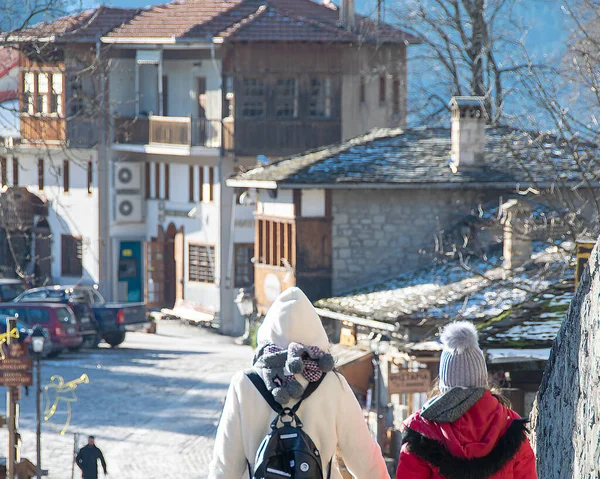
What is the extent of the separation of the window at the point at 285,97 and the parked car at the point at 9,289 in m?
8.33

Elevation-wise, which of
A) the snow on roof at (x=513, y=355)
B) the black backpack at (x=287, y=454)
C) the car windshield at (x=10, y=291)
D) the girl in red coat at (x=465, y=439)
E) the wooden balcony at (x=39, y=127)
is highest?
the wooden balcony at (x=39, y=127)

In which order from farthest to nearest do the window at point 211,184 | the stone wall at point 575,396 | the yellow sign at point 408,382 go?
the window at point 211,184 < the yellow sign at point 408,382 < the stone wall at point 575,396

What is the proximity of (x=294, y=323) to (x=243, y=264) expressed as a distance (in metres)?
33.5

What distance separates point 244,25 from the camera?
→ 125ft

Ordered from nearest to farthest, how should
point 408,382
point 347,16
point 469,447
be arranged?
point 469,447, point 408,382, point 347,16

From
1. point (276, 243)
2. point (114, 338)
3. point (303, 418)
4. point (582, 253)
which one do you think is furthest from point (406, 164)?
point (303, 418)

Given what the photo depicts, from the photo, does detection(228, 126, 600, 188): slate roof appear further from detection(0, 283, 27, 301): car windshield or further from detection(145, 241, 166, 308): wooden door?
detection(145, 241, 166, 308): wooden door

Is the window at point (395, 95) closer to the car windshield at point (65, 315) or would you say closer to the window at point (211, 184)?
the window at point (211, 184)

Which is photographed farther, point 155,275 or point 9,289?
point 155,275

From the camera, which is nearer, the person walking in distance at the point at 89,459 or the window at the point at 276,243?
the person walking in distance at the point at 89,459

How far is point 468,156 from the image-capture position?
25281 millimetres

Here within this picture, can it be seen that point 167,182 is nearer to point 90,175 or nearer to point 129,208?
point 129,208

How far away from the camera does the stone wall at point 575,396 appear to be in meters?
4.38

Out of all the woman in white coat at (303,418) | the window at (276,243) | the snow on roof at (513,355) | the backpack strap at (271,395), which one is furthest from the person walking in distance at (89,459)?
the backpack strap at (271,395)
